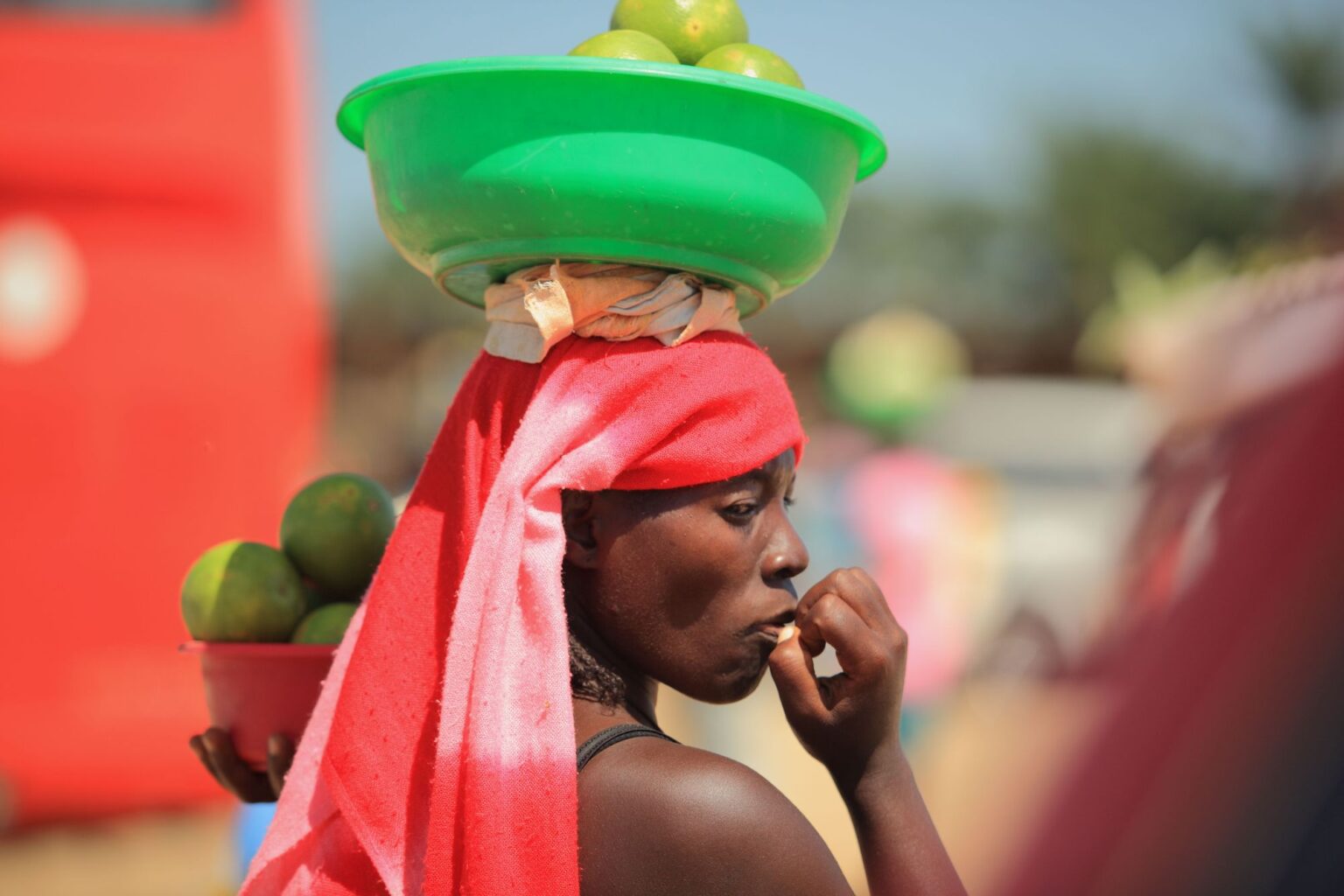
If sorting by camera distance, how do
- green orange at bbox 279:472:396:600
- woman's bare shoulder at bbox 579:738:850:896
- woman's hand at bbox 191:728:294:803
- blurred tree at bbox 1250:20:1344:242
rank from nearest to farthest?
1. woman's bare shoulder at bbox 579:738:850:896
2. woman's hand at bbox 191:728:294:803
3. green orange at bbox 279:472:396:600
4. blurred tree at bbox 1250:20:1344:242

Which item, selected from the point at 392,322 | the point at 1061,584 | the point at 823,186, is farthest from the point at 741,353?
the point at 392,322

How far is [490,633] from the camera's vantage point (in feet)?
6.41

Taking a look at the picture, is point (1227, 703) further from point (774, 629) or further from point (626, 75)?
point (626, 75)

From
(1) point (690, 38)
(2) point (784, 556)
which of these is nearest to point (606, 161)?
(1) point (690, 38)

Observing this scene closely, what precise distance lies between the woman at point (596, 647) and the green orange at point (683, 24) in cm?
41

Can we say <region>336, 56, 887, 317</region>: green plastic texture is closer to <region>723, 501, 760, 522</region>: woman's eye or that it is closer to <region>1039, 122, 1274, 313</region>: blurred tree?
<region>723, 501, 760, 522</region>: woman's eye

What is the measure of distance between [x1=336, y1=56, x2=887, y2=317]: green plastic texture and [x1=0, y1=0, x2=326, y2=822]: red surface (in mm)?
6117

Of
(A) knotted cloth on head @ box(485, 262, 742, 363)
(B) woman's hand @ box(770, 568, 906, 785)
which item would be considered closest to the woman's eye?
(B) woman's hand @ box(770, 568, 906, 785)

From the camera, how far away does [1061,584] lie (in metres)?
9.75

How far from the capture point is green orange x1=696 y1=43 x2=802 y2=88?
2.11 m

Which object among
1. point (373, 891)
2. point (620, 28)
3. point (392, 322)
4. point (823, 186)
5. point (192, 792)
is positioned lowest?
point (392, 322)

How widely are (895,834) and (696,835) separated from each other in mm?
359

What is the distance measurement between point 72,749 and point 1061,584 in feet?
21.6

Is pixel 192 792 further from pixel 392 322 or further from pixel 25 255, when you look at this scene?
pixel 392 322
